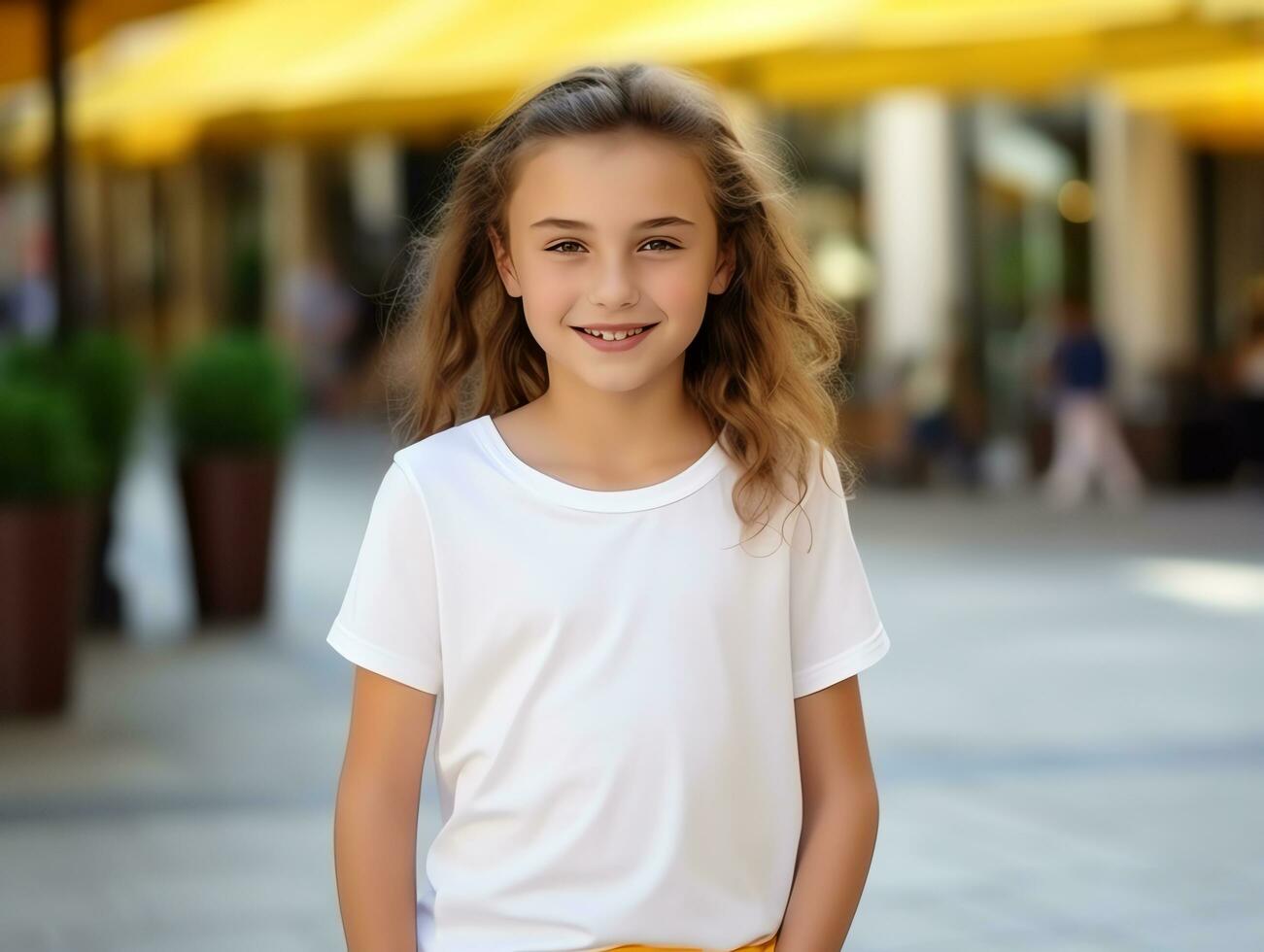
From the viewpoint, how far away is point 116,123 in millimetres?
18609

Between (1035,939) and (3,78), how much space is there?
38.5 ft

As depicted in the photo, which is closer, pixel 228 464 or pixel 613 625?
pixel 613 625

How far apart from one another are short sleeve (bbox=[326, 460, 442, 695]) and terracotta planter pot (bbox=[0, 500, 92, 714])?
4.96 metres

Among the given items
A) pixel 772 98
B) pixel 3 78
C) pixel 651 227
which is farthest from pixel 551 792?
pixel 3 78

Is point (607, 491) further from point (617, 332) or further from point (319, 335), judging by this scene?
point (319, 335)

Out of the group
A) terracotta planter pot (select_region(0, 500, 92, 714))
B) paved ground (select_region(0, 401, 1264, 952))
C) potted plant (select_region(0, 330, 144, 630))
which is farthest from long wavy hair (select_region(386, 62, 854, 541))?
potted plant (select_region(0, 330, 144, 630))

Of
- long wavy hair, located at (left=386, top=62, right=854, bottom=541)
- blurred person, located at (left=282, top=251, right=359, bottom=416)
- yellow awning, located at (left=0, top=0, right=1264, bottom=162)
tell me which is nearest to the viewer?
long wavy hair, located at (left=386, top=62, right=854, bottom=541)

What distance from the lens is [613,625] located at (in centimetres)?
195

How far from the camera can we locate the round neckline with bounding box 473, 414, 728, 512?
1.99 metres

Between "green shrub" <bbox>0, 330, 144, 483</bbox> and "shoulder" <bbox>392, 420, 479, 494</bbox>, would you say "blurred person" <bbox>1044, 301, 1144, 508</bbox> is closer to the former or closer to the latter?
"green shrub" <bbox>0, 330, 144, 483</bbox>

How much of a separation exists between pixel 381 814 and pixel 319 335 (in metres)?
22.5

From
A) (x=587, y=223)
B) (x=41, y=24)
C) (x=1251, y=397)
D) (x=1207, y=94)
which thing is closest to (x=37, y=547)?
(x=587, y=223)

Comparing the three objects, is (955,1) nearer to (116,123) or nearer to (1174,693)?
(1174,693)

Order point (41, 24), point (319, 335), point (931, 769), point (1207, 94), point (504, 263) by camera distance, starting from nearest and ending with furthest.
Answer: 1. point (504, 263)
2. point (931, 769)
3. point (41, 24)
4. point (1207, 94)
5. point (319, 335)
